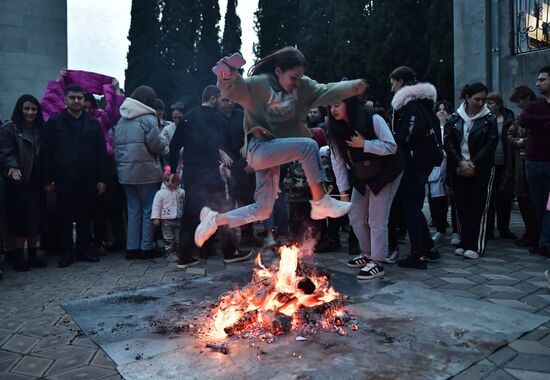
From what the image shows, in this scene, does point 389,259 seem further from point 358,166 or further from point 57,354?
point 57,354

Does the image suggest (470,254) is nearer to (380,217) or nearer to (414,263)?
(414,263)

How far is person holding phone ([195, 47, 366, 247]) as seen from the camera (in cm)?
381

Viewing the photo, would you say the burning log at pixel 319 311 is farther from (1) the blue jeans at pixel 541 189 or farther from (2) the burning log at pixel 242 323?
(1) the blue jeans at pixel 541 189

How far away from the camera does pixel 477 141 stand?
5.98 meters

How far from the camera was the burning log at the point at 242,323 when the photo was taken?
11.2ft

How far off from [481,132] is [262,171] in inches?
126

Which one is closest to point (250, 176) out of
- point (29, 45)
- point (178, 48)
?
point (29, 45)

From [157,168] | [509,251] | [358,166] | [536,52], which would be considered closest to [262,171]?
[358,166]

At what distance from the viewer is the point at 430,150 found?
544cm

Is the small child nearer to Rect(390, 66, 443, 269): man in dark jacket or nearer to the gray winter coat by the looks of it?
the gray winter coat

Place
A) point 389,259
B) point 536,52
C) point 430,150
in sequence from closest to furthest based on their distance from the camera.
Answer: point 430,150 < point 389,259 < point 536,52

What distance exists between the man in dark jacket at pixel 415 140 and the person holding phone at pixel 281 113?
1.49 m

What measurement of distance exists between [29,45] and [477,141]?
9541 millimetres

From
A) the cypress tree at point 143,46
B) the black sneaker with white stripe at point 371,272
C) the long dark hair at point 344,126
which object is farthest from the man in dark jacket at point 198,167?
the cypress tree at point 143,46
